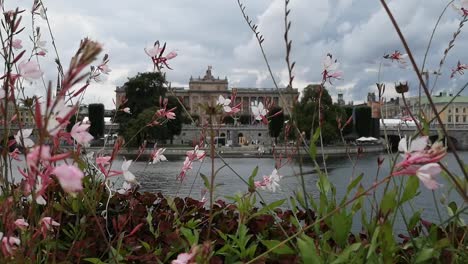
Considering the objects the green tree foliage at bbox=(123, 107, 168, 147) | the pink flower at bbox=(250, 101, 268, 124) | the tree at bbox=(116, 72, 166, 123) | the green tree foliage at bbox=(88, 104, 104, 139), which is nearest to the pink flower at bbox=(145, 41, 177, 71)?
the pink flower at bbox=(250, 101, 268, 124)

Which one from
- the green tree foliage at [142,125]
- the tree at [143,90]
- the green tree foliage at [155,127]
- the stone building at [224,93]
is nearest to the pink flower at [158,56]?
the green tree foliage at [142,125]

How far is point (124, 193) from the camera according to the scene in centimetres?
275

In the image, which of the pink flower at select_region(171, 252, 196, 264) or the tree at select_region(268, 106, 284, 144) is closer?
the pink flower at select_region(171, 252, 196, 264)

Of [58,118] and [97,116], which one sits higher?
[97,116]

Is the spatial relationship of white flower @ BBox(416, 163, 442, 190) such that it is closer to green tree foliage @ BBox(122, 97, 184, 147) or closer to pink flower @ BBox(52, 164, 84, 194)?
pink flower @ BBox(52, 164, 84, 194)

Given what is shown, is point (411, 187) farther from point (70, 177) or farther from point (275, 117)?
point (275, 117)

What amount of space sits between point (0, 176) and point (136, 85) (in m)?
43.8

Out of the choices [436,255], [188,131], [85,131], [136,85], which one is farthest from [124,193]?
[188,131]

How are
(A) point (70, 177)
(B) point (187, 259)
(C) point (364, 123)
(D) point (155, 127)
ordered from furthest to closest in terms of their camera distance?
(C) point (364, 123)
(D) point (155, 127)
(B) point (187, 259)
(A) point (70, 177)

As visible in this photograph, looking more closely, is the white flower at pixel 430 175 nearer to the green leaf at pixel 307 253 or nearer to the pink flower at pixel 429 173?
the pink flower at pixel 429 173

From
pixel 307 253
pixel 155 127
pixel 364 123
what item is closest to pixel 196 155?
pixel 307 253

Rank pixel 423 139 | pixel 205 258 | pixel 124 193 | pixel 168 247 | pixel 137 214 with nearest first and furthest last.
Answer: pixel 205 258 < pixel 423 139 < pixel 168 247 < pixel 137 214 < pixel 124 193

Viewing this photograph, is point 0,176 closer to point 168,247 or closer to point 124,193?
point 168,247

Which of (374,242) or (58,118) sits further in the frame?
(374,242)
